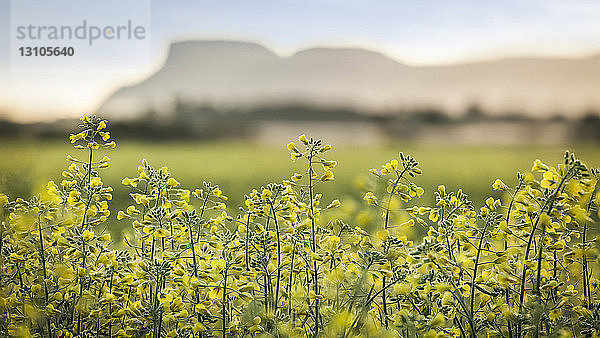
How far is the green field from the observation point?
788 cm

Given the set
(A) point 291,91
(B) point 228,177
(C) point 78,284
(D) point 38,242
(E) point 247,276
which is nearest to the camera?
(E) point 247,276

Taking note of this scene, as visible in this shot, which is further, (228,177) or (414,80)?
(414,80)

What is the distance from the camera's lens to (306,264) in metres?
1.47

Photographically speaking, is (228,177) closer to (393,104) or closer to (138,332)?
(393,104)

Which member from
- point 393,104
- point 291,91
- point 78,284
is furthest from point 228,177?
point 78,284

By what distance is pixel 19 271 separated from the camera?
5.26 ft

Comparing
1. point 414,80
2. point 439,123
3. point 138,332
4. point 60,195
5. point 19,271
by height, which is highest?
point 414,80

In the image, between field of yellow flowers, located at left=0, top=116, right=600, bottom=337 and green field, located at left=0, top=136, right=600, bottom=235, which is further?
green field, located at left=0, top=136, right=600, bottom=235

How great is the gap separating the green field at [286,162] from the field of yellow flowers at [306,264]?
4.93 m

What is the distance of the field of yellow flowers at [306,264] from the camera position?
134 cm

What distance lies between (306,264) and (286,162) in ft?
26.7

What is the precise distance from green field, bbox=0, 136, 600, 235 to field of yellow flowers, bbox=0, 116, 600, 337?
16.2ft

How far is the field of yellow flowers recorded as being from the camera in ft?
4.39

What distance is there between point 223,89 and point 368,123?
2722mm
